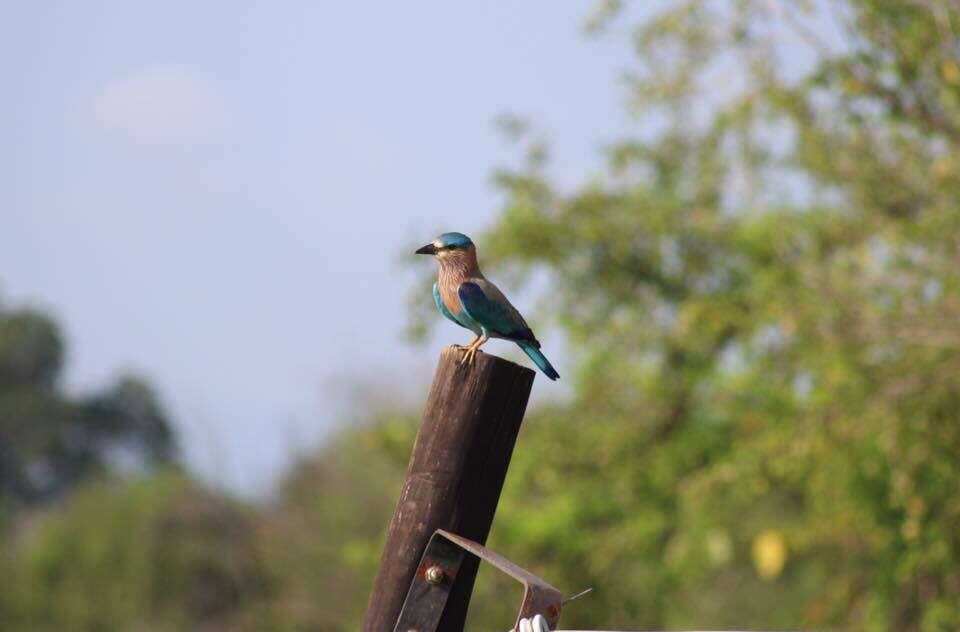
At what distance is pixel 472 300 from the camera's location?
5289 mm

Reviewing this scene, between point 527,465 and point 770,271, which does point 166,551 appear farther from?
point 770,271

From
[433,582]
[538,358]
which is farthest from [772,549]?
[433,582]

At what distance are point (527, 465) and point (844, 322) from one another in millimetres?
6198

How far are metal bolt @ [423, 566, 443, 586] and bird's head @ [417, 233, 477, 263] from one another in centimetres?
113

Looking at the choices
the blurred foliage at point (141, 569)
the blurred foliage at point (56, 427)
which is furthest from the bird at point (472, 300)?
the blurred foliage at point (56, 427)

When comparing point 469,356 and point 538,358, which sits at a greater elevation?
point 538,358

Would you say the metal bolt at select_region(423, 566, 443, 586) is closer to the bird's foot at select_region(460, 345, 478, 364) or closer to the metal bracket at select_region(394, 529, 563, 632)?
the metal bracket at select_region(394, 529, 563, 632)

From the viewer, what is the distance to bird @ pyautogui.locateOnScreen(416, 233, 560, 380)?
5.24 meters

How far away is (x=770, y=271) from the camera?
14703mm

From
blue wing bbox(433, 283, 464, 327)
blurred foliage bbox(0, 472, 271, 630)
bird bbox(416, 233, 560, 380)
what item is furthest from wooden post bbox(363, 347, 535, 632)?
blurred foliage bbox(0, 472, 271, 630)

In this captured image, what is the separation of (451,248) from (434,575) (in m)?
1.18

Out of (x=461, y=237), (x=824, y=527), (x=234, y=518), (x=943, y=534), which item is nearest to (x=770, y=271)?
(x=824, y=527)

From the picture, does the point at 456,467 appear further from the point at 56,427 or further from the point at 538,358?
the point at 56,427

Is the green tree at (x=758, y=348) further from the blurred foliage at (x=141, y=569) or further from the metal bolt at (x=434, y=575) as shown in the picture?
the blurred foliage at (x=141, y=569)
